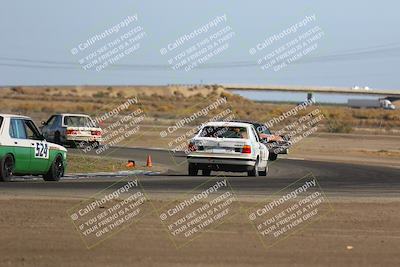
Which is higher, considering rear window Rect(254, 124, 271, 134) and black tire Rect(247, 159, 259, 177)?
black tire Rect(247, 159, 259, 177)

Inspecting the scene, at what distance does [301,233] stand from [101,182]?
943 cm

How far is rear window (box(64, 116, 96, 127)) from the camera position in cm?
4097

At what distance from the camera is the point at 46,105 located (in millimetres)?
104312

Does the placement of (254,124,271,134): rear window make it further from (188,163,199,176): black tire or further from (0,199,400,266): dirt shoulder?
(0,199,400,266): dirt shoulder

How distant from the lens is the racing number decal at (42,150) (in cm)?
2127

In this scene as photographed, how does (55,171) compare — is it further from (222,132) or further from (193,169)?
(222,132)

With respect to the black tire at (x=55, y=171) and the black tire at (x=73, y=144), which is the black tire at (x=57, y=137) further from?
the black tire at (x=55, y=171)

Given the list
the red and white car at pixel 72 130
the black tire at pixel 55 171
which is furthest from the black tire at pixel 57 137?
the black tire at pixel 55 171

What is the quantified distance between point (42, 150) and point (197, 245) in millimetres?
10043

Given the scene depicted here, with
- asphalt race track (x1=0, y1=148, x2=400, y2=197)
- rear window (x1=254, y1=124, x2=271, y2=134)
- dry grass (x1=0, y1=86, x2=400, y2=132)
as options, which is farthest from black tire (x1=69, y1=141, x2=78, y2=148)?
dry grass (x1=0, y1=86, x2=400, y2=132)

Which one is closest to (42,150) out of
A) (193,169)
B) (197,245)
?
(193,169)

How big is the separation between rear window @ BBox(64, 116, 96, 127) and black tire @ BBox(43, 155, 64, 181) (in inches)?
721

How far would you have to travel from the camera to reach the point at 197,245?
39.7ft

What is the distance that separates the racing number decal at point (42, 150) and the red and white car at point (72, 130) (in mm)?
18806
